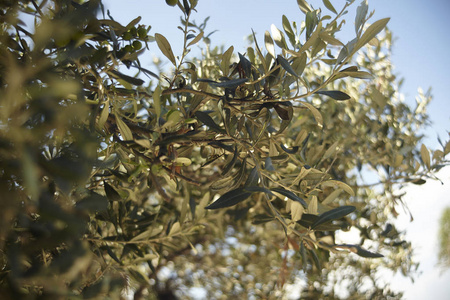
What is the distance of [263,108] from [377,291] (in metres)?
2.48

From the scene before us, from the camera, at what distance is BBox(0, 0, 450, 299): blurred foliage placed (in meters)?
0.54

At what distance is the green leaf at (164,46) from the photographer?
1140 mm

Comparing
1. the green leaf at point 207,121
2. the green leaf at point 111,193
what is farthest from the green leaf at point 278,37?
the green leaf at point 111,193

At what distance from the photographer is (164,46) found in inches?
45.4

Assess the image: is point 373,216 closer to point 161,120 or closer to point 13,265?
point 161,120

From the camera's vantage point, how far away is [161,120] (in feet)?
3.44

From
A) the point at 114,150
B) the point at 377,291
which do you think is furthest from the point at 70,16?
the point at 377,291

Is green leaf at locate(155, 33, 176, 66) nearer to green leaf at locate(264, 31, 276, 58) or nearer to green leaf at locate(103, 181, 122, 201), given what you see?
green leaf at locate(264, 31, 276, 58)

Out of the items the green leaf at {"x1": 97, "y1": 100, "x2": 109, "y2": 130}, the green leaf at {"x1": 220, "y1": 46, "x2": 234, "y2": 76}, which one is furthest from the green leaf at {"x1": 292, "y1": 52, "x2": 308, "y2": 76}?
the green leaf at {"x1": 97, "y1": 100, "x2": 109, "y2": 130}

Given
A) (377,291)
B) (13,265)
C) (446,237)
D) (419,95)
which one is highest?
(446,237)

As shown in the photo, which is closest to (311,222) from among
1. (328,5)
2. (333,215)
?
(333,215)

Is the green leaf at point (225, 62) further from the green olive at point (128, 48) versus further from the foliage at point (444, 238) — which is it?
the foliage at point (444, 238)

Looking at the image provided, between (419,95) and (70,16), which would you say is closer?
(70,16)

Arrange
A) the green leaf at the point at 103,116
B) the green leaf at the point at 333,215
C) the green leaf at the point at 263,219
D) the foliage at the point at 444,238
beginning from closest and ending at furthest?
the green leaf at the point at 103,116 → the green leaf at the point at 333,215 → the green leaf at the point at 263,219 → the foliage at the point at 444,238
